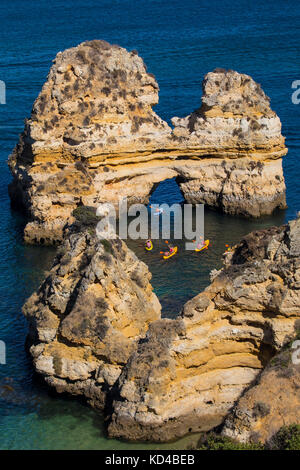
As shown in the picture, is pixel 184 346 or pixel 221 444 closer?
pixel 221 444

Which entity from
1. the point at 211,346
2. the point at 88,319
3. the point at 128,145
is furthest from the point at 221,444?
the point at 128,145

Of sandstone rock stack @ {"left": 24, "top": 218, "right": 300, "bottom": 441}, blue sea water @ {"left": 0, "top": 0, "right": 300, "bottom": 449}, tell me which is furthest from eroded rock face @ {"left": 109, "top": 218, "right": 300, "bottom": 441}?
blue sea water @ {"left": 0, "top": 0, "right": 300, "bottom": 449}

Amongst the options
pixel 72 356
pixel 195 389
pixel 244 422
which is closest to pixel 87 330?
pixel 72 356

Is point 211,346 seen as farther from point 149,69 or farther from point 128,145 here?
point 149,69

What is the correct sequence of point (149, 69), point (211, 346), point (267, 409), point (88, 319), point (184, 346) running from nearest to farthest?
1. point (267, 409)
2. point (184, 346)
3. point (211, 346)
4. point (88, 319)
5. point (149, 69)

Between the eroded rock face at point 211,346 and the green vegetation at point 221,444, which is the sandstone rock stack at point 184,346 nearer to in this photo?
the eroded rock face at point 211,346

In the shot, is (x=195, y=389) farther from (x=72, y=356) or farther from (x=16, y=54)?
(x=16, y=54)
